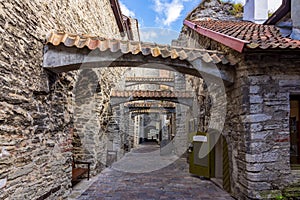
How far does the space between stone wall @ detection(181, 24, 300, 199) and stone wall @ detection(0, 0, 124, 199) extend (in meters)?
3.16

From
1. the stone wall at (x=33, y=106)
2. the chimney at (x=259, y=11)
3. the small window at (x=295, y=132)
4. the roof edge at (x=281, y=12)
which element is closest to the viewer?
the stone wall at (x=33, y=106)

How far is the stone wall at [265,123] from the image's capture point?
3.82m

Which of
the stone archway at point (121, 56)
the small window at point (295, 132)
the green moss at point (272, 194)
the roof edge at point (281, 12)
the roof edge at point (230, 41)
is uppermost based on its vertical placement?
the roof edge at point (281, 12)

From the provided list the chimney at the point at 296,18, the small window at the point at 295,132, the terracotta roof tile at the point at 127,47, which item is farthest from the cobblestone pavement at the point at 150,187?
the chimney at the point at 296,18

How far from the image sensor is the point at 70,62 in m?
3.54

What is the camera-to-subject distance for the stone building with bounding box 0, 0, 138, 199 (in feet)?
8.48

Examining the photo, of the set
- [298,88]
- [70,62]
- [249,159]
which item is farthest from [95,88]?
[298,88]

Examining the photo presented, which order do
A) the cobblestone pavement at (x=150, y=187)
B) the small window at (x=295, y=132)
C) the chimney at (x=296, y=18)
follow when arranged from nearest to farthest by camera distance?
the small window at (x=295, y=132) → the chimney at (x=296, y=18) → the cobblestone pavement at (x=150, y=187)

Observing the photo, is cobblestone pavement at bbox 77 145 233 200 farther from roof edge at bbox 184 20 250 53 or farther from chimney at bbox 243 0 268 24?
chimney at bbox 243 0 268 24

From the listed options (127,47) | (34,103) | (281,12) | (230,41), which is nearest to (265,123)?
(230,41)

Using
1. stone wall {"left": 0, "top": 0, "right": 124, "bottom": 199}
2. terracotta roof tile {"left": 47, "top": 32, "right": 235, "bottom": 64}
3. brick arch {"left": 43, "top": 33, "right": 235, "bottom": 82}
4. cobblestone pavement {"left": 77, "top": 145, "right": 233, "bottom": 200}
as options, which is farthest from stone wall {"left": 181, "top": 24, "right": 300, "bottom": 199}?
stone wall {"left": 0, "top": 0, "right": 124, "bottom": 199}

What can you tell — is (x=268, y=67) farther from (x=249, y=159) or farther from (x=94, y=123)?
(x=94, y=123)

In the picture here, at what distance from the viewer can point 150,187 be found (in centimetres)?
550

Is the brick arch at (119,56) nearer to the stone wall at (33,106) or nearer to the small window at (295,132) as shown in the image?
the stone wall at (33,106)
